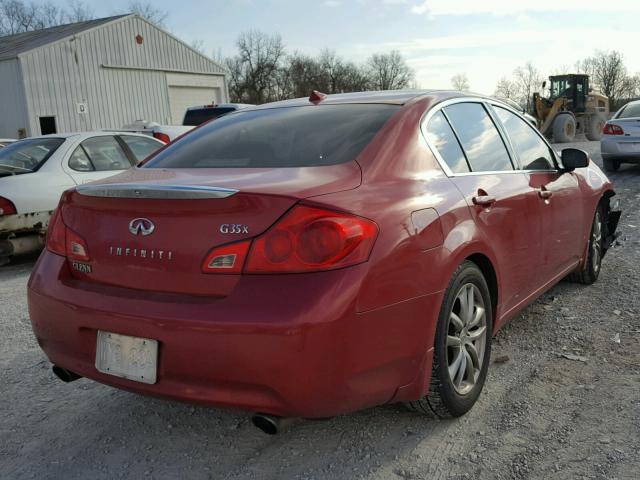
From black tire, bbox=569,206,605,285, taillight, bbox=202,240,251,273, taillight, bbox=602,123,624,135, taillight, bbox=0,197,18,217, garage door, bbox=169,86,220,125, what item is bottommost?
black tire, bbox=569,206,605,285

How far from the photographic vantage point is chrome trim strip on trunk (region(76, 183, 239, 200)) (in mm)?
2262

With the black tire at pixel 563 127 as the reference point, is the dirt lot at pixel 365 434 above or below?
below

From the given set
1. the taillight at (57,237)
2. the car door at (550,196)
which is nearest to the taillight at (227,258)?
the taillight at (57,237)

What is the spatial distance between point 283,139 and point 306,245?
96cm

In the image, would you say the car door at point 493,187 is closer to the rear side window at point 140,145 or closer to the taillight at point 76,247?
the taillight at point 76,247

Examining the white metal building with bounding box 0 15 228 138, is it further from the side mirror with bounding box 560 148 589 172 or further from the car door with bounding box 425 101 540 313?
the car door with bounding box 425 101 540 313

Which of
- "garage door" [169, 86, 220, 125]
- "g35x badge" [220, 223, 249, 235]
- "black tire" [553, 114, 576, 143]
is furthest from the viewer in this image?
"garage door" [169, 86, 220, 125]

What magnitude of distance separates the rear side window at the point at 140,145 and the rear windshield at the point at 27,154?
2.66ft

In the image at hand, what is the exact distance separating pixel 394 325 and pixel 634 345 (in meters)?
2.16

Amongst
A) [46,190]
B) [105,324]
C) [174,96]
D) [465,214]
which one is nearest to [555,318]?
[465,214]

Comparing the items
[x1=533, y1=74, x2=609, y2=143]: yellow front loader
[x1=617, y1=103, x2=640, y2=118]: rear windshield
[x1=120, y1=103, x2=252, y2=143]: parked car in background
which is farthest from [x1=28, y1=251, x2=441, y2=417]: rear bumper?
[x1=533, y1=74, x2=609, y2=143]: yellow front loader

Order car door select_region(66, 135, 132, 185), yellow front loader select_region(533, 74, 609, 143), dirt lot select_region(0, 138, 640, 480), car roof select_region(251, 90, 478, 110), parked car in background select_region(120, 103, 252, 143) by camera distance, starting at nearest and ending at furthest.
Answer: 1. dirt lot select_region(0, 138, 640, 480)
2. car roof select_region(251, 90, 478, 110)
3. car door select_region(66, 135, 132, 185)
4. parked car in background select_region(120, 103, 252, 143)
5. yellow front loader select_region(533, 74, 609, 143)

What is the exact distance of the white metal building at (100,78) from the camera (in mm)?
22422

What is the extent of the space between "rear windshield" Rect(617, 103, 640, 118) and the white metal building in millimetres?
19042
